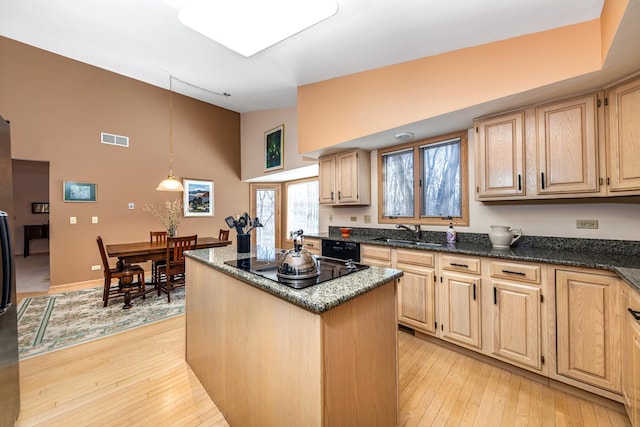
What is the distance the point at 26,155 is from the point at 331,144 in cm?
482

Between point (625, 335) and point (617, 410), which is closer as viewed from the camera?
point (625, 335)

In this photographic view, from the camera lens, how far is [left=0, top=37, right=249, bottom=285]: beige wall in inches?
158

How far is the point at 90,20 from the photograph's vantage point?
304 centimetres

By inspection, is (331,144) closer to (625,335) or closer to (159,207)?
(625,335)

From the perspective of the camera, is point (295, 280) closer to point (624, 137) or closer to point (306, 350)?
point (306, 350)

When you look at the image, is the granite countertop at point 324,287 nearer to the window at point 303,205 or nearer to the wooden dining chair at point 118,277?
the wooden dining chair at point 118,277

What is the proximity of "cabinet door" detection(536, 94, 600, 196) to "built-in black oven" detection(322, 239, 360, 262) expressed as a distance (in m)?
1.82

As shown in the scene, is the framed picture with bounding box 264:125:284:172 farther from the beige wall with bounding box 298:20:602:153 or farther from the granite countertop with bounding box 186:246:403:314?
the granite countertop with bounding box 186:246:403:314

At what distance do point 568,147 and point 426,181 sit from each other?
4.37 feet

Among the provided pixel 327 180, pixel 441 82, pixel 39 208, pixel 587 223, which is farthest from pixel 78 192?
pixel 587 223

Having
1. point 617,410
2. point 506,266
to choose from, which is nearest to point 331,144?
point 506,266

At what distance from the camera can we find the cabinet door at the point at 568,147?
181cm

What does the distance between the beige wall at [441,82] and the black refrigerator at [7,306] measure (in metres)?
2.76

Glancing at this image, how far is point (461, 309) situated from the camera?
7.20 feet
